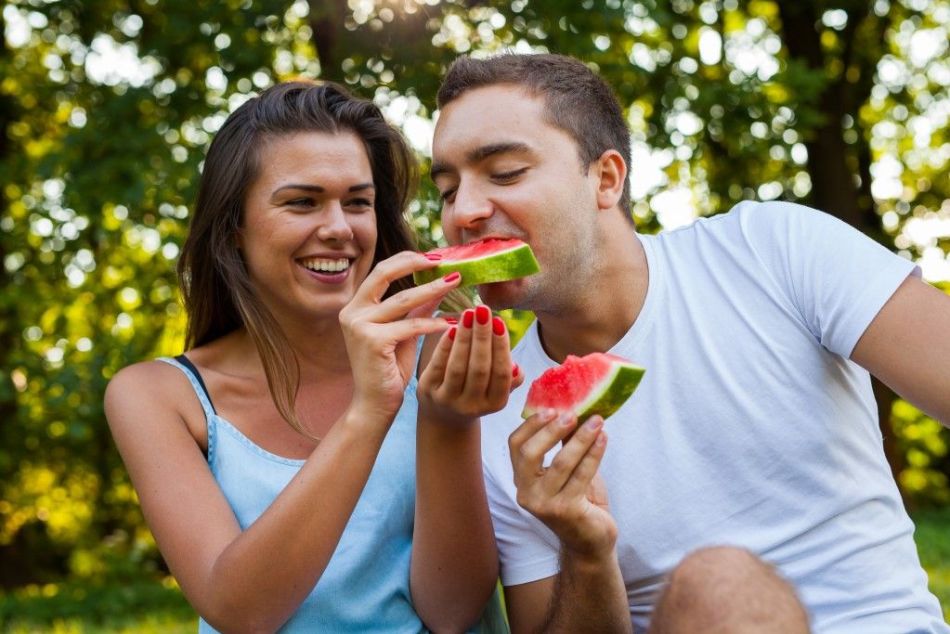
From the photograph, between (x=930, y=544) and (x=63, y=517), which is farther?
(x=63, y=517)

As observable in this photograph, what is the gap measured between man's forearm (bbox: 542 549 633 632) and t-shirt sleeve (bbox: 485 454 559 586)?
33 centimetres

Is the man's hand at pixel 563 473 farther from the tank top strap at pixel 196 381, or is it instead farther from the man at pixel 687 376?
the tank top strap at pixel 196 381

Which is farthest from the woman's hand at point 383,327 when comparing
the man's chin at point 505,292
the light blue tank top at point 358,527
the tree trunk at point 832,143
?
the tree trunk at point 832,143

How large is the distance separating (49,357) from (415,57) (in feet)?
15.6

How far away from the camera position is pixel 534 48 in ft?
29.9

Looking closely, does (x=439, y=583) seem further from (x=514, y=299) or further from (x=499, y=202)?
(x=499, y=202)

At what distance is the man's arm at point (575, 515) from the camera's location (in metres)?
2.99

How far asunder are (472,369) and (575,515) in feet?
1.58

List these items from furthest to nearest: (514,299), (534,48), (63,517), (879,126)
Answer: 1. (63,517)
2. (879,126)
3. (534,48)
4. (514,299)

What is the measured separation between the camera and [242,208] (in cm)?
416

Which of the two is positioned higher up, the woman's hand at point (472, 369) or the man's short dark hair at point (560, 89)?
the man's short dark hair at point (560, 89)

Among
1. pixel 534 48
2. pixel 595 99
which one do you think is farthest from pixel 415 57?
pixel 595 99

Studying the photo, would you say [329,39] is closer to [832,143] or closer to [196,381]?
[196,381]

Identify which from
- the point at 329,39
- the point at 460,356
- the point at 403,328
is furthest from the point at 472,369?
the point at 329,39
